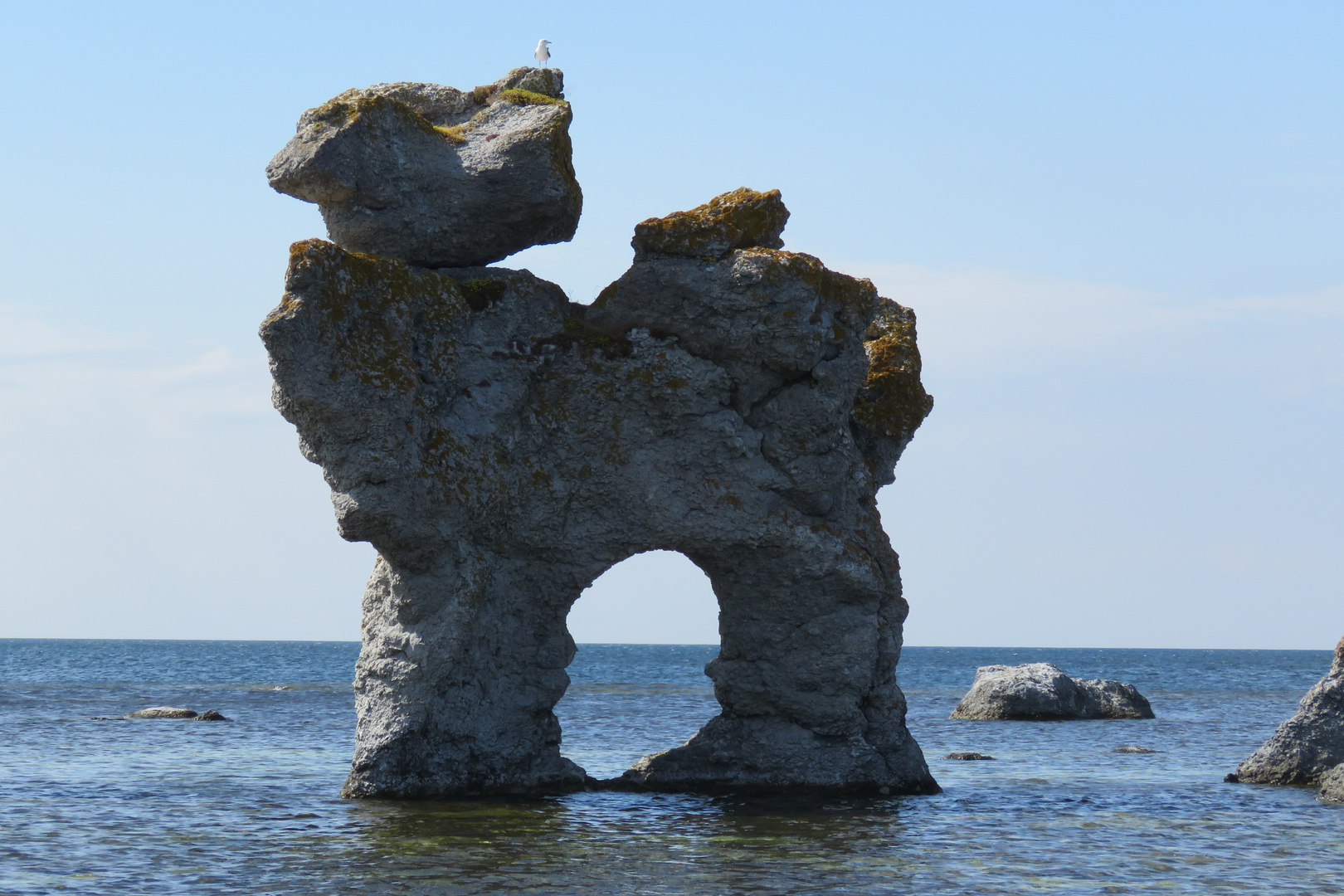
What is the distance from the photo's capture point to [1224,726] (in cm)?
3784

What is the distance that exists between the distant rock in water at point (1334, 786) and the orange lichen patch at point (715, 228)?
12228 millimetres

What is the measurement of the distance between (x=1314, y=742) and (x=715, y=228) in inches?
543

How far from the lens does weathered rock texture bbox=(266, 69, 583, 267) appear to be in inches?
722

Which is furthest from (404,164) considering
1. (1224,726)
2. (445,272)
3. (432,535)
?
(1224,726)

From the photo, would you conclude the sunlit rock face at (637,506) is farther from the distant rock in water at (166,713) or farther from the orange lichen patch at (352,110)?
the distant rock in water at (166,713)

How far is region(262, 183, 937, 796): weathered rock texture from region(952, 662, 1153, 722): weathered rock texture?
66.1 ft

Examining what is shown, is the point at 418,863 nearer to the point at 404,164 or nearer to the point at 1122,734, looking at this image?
the point at 404,164

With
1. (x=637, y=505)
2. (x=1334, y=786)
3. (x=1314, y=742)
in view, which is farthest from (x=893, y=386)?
(x=1314, y=742)

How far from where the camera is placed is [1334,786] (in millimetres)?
20484

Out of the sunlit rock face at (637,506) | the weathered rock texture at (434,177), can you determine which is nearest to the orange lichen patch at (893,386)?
the sunlit rock face at (637,506)

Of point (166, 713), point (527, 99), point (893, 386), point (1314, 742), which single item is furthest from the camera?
point (166, 713)

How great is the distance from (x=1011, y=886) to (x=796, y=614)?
21.4ft

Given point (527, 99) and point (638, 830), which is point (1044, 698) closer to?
point (638, 830)

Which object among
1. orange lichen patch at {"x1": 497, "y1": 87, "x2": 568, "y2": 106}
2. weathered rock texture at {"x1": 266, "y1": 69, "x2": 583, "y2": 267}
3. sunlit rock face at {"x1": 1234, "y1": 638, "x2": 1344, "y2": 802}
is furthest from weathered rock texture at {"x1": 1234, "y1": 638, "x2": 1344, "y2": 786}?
orange lichen patch at {"x1": 497, "y1": 87, "x2": 568, "y2": 106}
